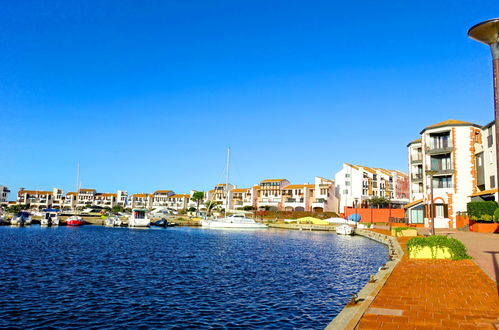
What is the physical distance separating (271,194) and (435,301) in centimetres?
11143

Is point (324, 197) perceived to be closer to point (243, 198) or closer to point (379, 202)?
point (379, 202)

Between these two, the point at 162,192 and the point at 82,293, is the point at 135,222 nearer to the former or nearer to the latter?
the point at 82,293

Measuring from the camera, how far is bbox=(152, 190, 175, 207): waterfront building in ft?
544

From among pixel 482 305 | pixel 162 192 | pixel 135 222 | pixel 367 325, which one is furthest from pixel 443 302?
pixel 162 192

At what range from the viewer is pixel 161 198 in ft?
549

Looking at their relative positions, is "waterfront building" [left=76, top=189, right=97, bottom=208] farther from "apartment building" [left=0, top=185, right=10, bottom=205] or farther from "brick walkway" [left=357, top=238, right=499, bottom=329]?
"brick walkway" [left=357, top=238, right=499, bottom=329]

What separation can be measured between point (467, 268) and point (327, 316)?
8073 millimetres

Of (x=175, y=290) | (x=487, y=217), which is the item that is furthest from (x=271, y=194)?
(x=175, y=290)

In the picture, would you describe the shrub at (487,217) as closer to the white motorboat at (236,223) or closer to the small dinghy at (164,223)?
the white motorboat at (236,223)

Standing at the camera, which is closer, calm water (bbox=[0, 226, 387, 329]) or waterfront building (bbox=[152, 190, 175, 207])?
calm water (bbox=[0, 226, 387, 329])

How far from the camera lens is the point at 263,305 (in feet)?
49.9

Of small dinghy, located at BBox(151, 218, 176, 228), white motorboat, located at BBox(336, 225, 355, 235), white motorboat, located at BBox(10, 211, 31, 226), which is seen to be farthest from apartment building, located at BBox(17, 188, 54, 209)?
white motorboat, located at BBox(336, 225, 355, 235)

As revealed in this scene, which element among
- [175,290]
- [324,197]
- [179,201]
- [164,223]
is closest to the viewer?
[175,290]

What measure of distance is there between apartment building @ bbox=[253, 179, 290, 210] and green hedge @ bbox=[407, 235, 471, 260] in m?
97.4
